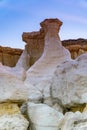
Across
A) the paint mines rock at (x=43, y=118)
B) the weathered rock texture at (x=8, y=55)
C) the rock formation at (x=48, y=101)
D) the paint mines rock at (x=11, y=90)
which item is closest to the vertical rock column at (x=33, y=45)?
the weathered rock texture at (x=8, y=55)

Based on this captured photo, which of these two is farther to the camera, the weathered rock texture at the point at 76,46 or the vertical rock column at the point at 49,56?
the weathered rock texture at the point at 76,46

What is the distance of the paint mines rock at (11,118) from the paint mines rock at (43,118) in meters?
0.07

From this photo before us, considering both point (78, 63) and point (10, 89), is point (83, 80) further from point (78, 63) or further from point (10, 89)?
point (10, 89)

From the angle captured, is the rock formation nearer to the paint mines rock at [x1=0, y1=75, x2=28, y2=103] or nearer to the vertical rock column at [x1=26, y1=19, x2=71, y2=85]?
the paint mines rock at [x1=0, y1=75, x2=28, y2=103]

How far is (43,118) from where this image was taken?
223cm

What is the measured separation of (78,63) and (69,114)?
0.77m

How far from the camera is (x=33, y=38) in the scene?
5789 millimetres

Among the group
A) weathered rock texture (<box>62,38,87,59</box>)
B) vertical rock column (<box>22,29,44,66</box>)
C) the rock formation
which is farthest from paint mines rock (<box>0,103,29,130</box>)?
weathered rock texture (<box>62,38,87,59</box>)

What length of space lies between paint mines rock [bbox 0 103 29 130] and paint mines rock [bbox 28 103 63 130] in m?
0.07

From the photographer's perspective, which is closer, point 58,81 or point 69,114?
point 69,114

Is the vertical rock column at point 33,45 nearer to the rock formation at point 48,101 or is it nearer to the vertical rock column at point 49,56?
the vertical rock column at point 49,56

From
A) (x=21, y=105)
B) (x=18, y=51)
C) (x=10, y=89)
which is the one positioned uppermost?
(x=10, y=89)

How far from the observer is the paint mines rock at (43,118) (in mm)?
2186

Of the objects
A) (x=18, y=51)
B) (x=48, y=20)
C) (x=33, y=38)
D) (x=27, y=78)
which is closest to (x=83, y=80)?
(x=27, y=78)
